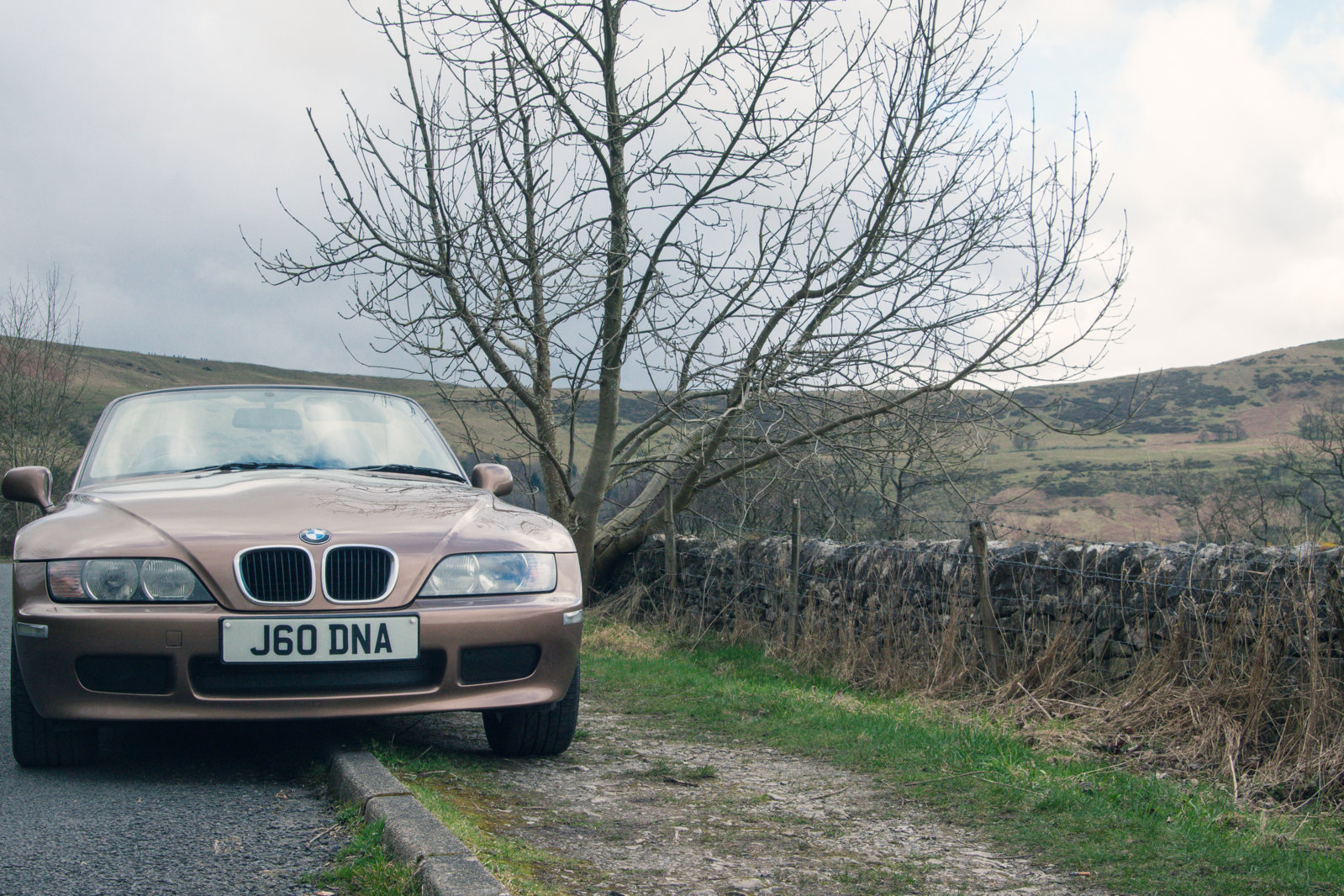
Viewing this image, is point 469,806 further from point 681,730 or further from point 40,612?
point 681,730

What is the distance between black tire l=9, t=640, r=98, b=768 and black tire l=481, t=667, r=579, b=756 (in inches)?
61.1

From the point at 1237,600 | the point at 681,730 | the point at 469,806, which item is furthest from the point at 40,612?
the point at 1237,600

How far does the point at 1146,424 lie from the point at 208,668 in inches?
3010

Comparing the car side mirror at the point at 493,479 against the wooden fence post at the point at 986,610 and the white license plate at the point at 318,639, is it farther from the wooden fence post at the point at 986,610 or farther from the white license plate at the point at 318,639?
the wooden fence post at the point at 986,610

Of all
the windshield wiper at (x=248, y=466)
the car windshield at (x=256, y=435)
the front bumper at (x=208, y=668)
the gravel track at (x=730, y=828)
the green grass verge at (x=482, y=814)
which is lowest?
the gravel track at (x=730, y=828)

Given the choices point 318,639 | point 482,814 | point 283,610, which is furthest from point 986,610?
point 283,610

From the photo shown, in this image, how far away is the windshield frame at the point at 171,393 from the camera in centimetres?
462

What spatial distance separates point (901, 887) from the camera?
2.83 meters

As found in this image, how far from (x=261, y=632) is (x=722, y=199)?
6999mm

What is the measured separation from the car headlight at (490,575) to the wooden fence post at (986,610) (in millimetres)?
3561

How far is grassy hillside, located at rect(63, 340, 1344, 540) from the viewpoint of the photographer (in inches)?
2357

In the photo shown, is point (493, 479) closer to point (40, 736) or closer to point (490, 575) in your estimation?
point (490, 575)

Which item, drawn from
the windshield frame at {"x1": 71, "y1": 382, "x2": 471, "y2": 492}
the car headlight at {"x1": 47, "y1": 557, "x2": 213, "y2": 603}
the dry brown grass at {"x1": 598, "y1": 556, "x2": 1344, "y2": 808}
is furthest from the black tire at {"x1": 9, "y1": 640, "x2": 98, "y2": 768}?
the dry brown grass at {"x1": 598, "y1": 556, "x2": 1344, "y2": 808}

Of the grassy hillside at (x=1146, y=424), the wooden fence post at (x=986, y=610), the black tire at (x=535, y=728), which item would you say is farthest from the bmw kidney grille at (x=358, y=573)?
the grassy hillside at (x=1146, y=424)
